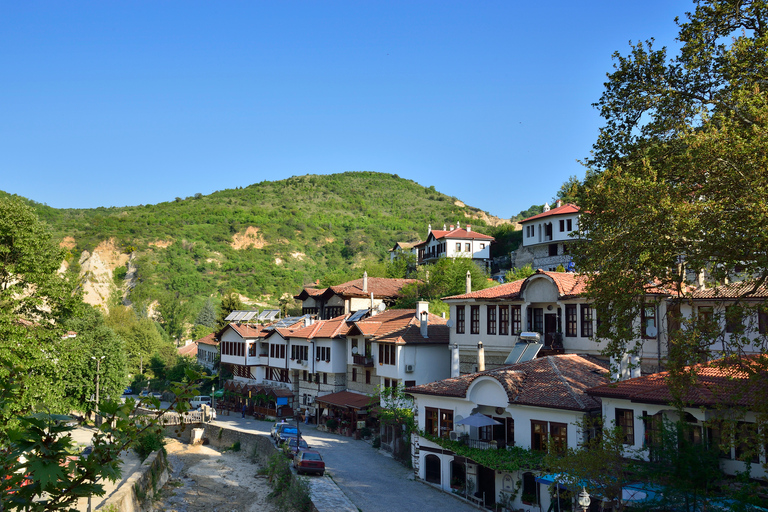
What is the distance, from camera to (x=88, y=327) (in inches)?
2418

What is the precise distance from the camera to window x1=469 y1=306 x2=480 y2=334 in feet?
111

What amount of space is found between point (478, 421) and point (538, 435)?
2474mm

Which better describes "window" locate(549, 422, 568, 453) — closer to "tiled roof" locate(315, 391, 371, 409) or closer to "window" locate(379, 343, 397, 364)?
"window" locate(379, 343, 397, 364)

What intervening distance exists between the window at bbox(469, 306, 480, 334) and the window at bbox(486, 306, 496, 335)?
67 cm

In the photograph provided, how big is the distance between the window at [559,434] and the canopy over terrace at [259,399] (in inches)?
1173

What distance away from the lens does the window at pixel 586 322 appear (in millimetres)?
28859

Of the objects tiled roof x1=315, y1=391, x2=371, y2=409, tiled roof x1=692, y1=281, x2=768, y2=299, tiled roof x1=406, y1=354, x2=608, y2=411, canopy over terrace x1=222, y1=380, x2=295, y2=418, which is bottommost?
canopy over terrace x1=222, y1=380, x2=295, y2=418

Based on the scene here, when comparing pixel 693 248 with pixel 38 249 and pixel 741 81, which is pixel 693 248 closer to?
pixel 741 81

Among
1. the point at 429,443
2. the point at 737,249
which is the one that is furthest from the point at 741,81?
the point at 429,443

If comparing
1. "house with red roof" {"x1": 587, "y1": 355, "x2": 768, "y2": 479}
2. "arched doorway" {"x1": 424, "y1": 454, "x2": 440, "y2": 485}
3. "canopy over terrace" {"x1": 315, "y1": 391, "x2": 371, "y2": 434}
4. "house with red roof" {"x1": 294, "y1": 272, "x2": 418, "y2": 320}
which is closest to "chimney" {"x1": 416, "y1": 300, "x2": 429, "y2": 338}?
"canopy over terrace" {"x1": 315, "y1": 391, "x2": 371, "y2": 434}

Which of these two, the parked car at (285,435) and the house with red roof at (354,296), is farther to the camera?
the house with red roof at (354,296)

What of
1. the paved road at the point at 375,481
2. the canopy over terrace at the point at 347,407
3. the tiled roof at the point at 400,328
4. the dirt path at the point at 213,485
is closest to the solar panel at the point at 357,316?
the tiled roof at the point at 400,328

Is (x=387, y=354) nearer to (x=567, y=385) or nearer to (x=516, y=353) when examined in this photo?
(x=516, y=353)

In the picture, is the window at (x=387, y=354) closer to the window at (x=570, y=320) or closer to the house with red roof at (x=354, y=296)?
the house with red roof at (x=354, y=296)
